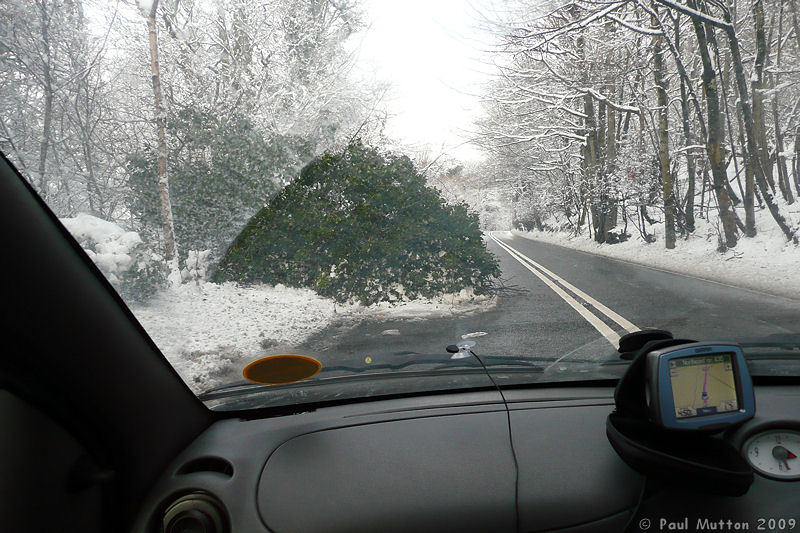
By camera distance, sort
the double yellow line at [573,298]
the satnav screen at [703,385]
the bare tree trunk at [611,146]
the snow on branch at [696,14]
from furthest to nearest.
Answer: the bare tree trunk at [611,146]
the snow on branch at [696,14]
the double yellow line at [573,298]
the satnav screen at [703,385]

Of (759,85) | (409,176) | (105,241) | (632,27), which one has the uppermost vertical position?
(632,27)

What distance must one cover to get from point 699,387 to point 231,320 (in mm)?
2410

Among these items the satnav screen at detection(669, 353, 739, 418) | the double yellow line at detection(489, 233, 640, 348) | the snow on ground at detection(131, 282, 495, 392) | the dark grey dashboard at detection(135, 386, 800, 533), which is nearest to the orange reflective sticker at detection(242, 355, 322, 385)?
the dark grey dashboard at detection(135, 386, 800, 533)

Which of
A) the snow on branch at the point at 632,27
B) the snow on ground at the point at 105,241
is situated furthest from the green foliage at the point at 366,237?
the snow on branch at the point at 632,27

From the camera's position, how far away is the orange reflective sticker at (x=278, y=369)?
2.25m

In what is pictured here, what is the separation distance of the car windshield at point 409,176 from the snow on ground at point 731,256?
0.03 metres

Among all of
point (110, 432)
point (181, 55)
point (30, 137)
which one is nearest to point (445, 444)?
point (110, 432)

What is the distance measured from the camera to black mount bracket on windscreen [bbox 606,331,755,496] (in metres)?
1.86

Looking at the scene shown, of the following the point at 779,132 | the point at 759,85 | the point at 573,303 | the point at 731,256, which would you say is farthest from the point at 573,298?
the point at 759,85

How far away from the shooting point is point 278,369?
2268mm

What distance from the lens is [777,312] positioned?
12.4 feet

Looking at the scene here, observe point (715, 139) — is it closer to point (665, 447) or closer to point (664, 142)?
point (664, 142)

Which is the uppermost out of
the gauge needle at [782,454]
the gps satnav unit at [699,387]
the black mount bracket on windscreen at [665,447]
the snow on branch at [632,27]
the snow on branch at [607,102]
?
the snow on branch at [632,27]

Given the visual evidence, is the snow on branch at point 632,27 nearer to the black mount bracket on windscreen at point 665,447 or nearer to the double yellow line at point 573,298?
the double yellow line at point 573,298
